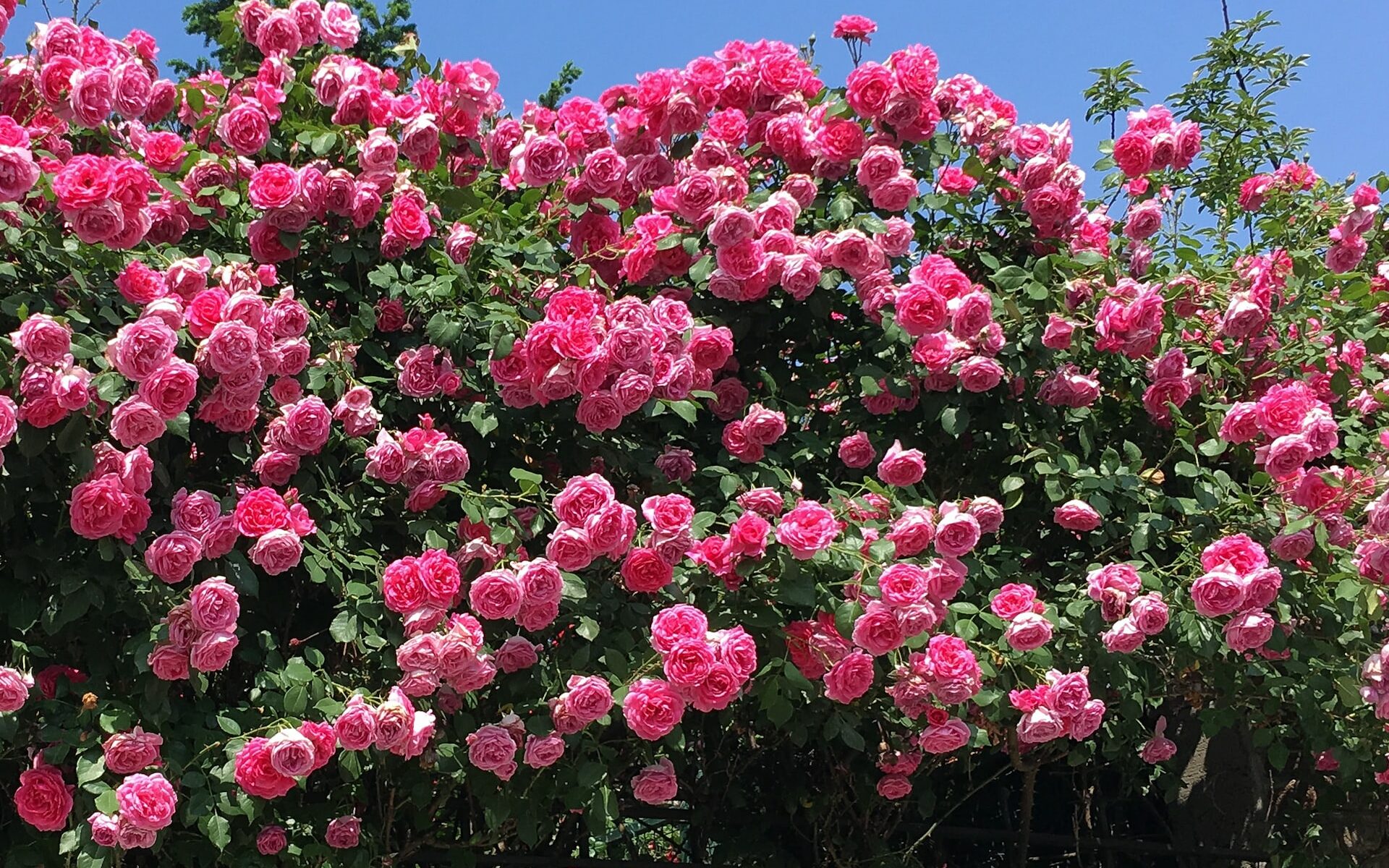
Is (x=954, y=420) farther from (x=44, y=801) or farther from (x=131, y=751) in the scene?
(x=44, y=801)

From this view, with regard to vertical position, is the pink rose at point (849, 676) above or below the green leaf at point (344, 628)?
above

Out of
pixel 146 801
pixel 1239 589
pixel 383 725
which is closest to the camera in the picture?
pixel 146 801

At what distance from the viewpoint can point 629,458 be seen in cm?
274

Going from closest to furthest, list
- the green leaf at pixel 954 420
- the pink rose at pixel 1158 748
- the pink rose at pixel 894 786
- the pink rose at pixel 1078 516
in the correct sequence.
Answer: the pink rose at pixel 1078 516 < the green leaf at pixel 954 420 < the pink rose at pixel 894 786 < the pink rose at pixel 1158 748

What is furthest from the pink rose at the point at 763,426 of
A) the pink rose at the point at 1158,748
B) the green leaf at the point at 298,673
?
the pink rose at the point at 1158,748

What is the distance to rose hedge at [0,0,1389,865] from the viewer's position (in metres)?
2.19

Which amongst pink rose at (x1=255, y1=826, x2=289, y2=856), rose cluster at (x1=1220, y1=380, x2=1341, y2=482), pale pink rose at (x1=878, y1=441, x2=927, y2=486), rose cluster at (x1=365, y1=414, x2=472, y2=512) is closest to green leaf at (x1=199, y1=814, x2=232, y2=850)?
pink rose at (x1=255, y1=826, x2=289, y2=856)

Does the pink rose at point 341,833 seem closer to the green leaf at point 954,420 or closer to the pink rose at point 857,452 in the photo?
the pink rose at point 857,452

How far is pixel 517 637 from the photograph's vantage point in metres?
2.30

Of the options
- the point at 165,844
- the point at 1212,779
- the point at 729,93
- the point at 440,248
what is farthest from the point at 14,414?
the point at 1212,779

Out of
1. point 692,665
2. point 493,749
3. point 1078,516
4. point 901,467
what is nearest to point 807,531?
point 692,665

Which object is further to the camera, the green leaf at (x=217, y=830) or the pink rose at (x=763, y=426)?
the pink rose at (x=763, y=426)

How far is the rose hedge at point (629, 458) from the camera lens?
86.3 inches

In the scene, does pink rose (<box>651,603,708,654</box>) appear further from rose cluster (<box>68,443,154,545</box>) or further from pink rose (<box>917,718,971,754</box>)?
rose cluster (<box>68,443,154,545</box>)
